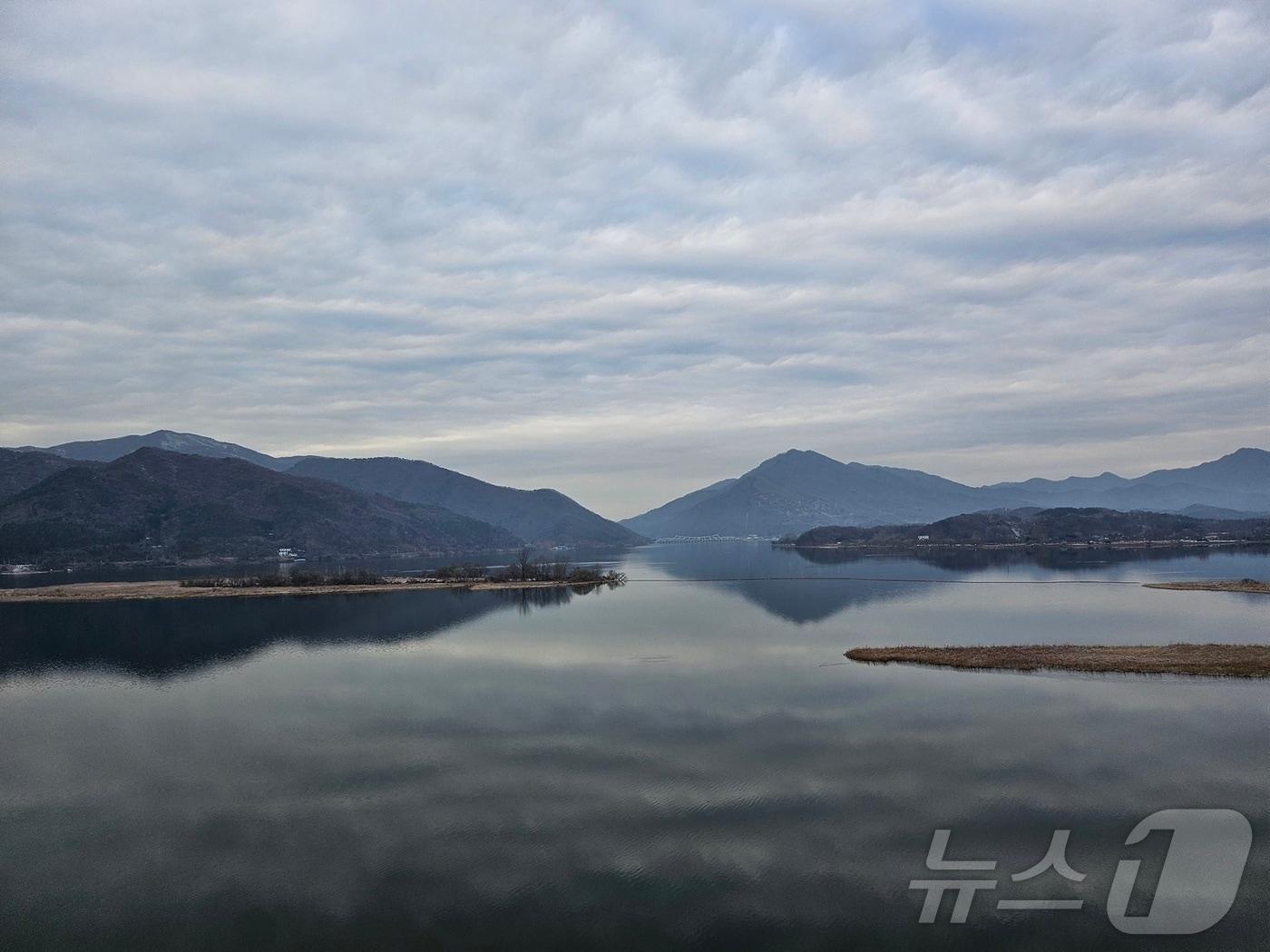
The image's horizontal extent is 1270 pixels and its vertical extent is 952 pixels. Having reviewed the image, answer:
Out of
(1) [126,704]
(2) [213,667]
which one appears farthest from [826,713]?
(2) [213,667]

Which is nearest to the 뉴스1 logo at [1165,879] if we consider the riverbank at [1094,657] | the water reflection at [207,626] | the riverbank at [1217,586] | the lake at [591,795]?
the lake at [591,795]

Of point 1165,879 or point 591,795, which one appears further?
point 591,795

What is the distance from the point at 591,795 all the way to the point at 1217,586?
430 feet

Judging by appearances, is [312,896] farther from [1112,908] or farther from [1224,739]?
[1224,739]

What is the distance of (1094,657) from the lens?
5994cm

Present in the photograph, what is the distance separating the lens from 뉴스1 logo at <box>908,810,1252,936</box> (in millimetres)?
22281

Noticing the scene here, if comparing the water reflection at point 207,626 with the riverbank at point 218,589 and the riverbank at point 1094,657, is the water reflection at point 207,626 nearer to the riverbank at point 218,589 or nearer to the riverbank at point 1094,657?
the riverbank at point 218,589

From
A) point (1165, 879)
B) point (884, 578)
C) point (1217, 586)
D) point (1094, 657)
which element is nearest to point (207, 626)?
point (1094, 657)

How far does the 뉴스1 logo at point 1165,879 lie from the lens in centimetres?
2228

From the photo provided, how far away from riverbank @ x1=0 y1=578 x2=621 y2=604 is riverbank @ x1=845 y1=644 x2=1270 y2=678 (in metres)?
99.8

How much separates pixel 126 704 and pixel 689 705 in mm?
41346

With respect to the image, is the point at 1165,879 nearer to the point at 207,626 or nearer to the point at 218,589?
the point at 207,626

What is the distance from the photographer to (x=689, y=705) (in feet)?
158

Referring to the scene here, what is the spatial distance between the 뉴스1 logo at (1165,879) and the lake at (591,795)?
40 centimetres
